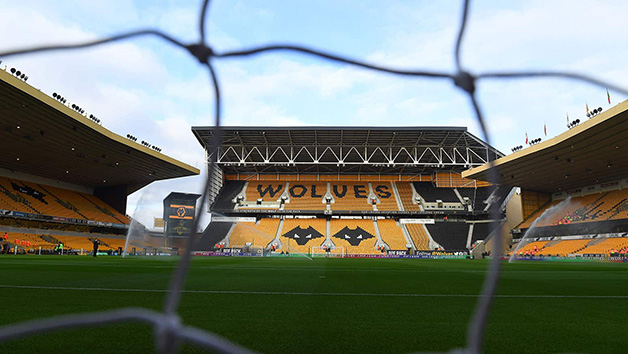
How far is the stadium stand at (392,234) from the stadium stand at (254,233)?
9.60 metres

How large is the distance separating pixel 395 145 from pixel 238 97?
1267 inches

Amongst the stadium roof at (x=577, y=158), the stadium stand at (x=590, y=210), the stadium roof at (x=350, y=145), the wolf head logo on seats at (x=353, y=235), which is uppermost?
the stadium roof at (x=350, y=145)

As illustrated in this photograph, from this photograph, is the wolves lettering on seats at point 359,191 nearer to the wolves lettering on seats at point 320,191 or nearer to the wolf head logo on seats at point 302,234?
the wolves lettering on seats at point 320,191

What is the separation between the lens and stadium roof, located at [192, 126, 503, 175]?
30.6m

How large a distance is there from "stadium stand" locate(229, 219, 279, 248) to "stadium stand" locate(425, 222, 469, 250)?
561 inches

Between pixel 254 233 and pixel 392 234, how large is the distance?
40.1 ft

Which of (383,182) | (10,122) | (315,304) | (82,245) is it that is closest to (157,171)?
(82,245)

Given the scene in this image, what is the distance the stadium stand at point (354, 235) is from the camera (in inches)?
1280

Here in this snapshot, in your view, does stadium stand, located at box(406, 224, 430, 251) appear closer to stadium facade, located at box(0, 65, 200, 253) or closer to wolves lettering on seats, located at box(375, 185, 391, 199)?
wolves lettering on seats, located at box(375, 185, 391, 199)

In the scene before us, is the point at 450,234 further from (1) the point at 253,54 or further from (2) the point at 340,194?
(1) the point at 253,54

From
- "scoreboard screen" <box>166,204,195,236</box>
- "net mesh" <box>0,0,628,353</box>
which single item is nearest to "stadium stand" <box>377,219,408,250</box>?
"scoreboard screen" <box>166,204,195,236</box>

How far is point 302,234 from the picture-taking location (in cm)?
3431

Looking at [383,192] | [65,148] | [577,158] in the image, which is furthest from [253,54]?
[383,192]

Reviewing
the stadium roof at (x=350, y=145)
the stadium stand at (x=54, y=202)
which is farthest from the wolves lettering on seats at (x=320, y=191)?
the stadium stand at (x=54, y=202)
